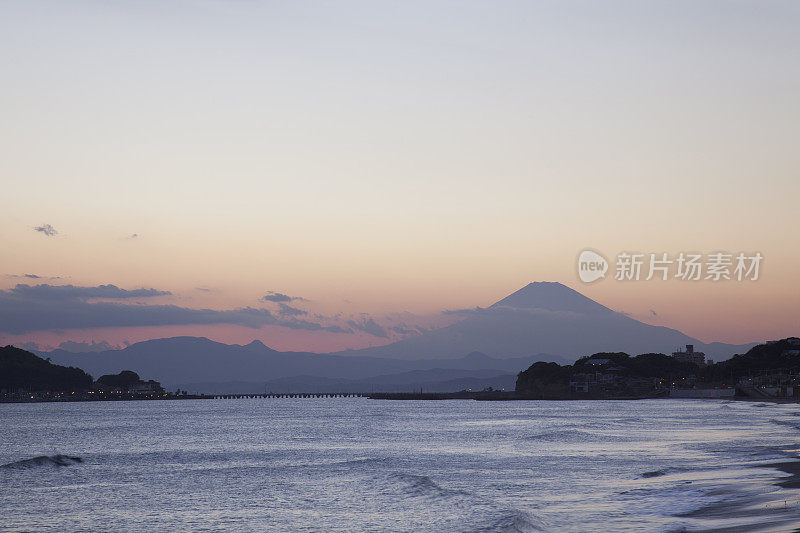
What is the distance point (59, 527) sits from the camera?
106 ft

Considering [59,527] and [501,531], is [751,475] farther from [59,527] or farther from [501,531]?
[59,527]

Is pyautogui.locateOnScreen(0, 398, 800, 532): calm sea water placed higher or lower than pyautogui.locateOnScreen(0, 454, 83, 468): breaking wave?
higher

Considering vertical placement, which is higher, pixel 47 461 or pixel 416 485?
pixel 416 485

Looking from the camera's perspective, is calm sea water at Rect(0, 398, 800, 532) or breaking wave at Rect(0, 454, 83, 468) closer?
calm sea water at Rect(0, 398, 800, 532)

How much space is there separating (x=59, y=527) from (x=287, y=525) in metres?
9.78

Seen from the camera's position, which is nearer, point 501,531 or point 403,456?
point 501,531

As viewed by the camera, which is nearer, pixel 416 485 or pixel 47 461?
pixel 416 485

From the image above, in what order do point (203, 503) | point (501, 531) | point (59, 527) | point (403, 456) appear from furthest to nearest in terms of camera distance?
point (403, 456)
point (203, 503)
point (59, 527)
point (501, 531)

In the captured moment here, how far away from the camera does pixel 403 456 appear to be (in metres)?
65.2

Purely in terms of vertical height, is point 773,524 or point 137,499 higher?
point 773,524

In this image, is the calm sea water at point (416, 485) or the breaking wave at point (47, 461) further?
the breaking wave at point (47, 461)

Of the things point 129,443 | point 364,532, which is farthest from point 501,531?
point 129,443

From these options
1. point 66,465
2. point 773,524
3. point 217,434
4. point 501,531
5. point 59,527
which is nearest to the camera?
point 773,524

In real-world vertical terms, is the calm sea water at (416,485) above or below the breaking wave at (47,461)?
above
